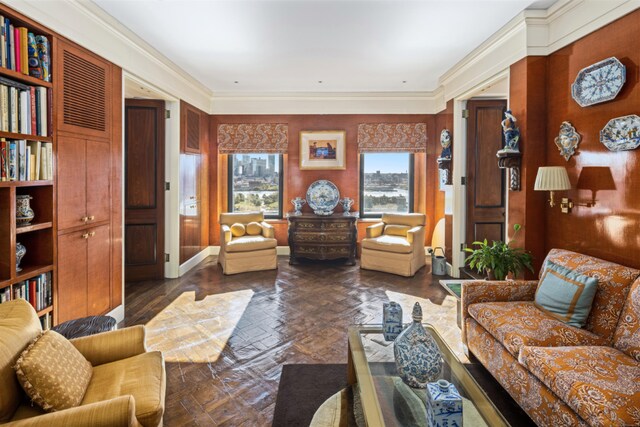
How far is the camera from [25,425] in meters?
1.25

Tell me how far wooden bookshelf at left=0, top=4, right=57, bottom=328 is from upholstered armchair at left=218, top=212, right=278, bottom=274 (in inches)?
96.7

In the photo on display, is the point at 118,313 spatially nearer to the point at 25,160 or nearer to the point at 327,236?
the point at 25,160

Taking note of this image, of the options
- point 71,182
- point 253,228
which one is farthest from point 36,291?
point 253,228

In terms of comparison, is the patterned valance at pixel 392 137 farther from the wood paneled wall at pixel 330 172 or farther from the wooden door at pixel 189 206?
the wooden door at pixel 189 206

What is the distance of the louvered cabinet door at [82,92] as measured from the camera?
2678 millimetres

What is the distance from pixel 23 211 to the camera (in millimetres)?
2443

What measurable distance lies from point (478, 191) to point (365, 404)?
4008mm

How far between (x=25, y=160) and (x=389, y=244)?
13.1 feet

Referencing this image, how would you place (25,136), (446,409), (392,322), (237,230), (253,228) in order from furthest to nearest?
1. (253,228)
2. (237,230)
3. (25,136)
4. (392,322)
5. (446,409)

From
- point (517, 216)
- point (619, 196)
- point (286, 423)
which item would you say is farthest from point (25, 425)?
point (517, 216)

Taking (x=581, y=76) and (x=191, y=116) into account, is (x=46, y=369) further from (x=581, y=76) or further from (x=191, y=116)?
(x=191, y=116)

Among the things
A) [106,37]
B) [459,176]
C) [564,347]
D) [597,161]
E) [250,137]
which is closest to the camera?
[564,347]

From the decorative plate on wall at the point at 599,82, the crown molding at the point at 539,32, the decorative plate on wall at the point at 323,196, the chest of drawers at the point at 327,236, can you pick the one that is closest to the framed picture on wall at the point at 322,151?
the decorative plate on wall at the point at 323,196

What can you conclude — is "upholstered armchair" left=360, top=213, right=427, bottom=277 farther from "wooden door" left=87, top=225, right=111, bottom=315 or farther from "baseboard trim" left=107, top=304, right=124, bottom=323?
"wooden door" left=87, top=225, right=111, bottom=315
